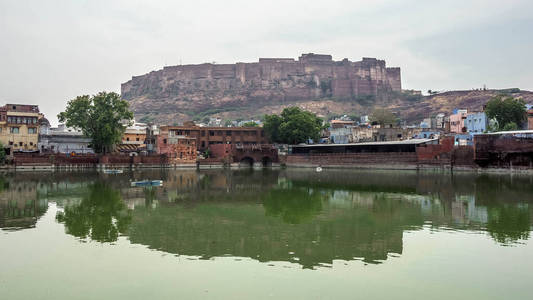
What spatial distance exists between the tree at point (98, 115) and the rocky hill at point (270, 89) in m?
78.5

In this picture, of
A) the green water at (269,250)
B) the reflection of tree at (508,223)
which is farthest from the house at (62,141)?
the reflection of tree at (508,223)

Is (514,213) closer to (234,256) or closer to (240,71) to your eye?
(234,256)

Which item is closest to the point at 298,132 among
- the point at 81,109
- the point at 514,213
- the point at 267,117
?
the point at 267,117

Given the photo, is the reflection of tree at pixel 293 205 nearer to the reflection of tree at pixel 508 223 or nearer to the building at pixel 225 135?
the reflection of tree at pixel 508 223

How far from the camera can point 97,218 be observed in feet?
52.9

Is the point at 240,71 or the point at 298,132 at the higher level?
the point at 240,71

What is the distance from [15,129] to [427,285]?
2399 inches

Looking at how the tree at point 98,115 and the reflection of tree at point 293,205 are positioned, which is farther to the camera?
the tree at point 98,115

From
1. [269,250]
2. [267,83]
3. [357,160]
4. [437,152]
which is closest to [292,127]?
[357,160]

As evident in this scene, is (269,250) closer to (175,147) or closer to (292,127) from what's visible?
(175,147)

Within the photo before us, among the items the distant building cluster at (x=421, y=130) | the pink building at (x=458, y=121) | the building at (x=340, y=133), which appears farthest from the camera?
the building at (x=340, y=133)

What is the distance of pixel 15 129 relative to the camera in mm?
56906

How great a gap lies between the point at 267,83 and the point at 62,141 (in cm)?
9114

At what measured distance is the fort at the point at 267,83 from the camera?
14338 cm
